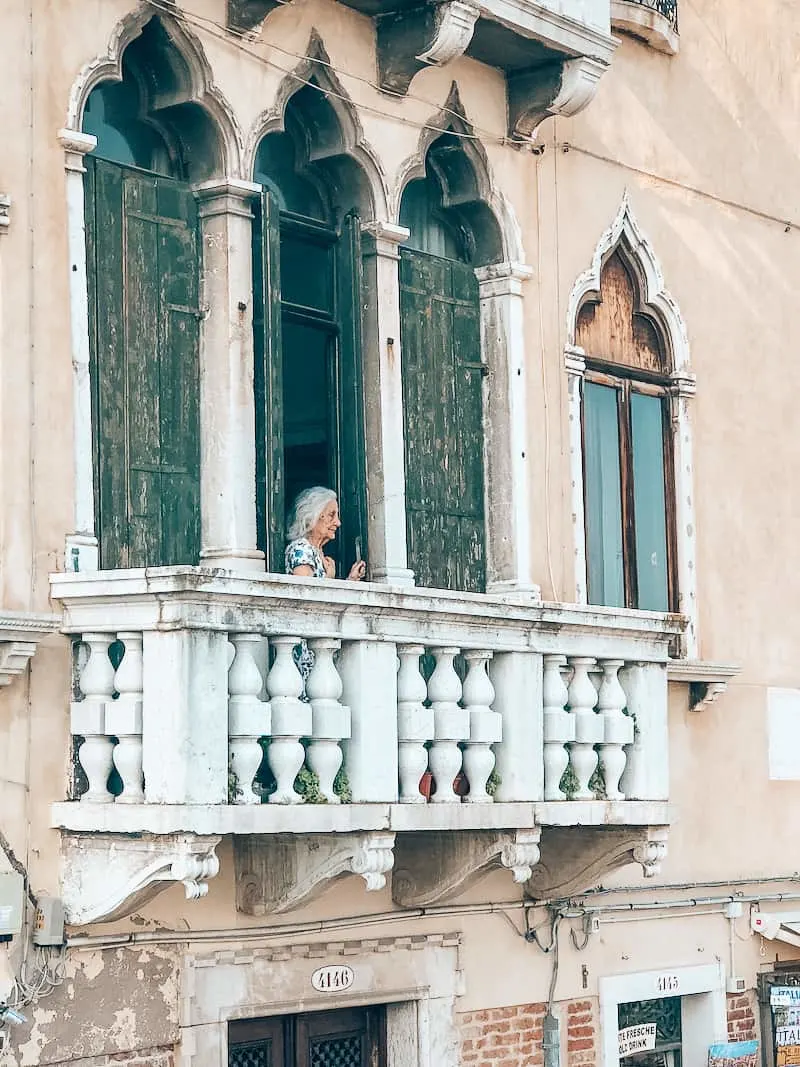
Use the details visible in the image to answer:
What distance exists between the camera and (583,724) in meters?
9.54

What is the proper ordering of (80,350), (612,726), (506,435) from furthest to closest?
(506,435), (612,726), (80,350)

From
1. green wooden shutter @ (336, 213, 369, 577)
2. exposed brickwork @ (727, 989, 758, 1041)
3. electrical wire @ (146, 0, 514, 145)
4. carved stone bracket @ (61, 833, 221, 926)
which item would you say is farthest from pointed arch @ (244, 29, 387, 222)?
exposed brickwork @ (727, 989, 758, 1041)

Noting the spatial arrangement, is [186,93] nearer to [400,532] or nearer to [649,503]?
[400,532]

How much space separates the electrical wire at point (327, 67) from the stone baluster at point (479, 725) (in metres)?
2.65

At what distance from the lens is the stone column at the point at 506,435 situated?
34.3 feet

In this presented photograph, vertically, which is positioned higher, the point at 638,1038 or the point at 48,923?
the point at 48,923

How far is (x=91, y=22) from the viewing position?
861 centimetres

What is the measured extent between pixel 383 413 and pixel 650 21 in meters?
3.18

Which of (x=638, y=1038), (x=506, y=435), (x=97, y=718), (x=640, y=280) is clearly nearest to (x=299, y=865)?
(x=97, y=718)

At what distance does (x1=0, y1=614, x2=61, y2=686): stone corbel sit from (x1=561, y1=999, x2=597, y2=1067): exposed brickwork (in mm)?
3879

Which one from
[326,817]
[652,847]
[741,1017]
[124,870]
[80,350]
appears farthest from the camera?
[741,1017]

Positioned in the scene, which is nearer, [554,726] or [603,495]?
[554,726]

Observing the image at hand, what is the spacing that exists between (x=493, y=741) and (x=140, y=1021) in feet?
A: 6.03

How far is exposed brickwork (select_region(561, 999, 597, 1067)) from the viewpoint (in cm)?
1062
